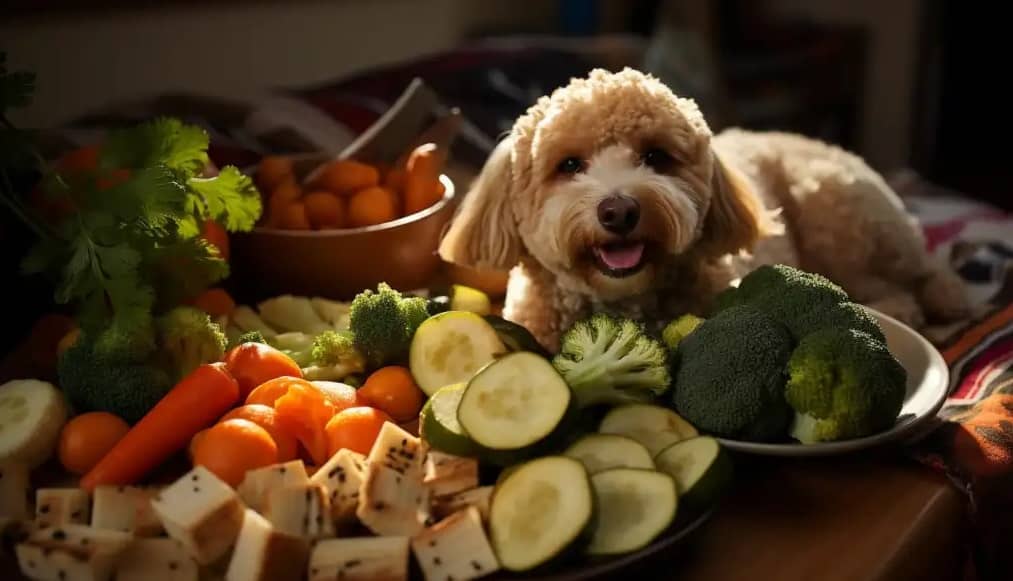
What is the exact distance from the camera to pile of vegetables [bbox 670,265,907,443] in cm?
103

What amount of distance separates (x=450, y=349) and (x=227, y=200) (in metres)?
0.44

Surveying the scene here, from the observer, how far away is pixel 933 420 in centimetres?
123

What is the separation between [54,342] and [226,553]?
68cm

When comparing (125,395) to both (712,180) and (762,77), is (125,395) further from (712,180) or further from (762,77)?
(762,77)

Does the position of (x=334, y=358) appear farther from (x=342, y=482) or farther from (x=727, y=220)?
(x=727, y=220)

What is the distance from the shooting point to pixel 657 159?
1408 millimetres

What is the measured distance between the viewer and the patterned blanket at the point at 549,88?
3.82ft

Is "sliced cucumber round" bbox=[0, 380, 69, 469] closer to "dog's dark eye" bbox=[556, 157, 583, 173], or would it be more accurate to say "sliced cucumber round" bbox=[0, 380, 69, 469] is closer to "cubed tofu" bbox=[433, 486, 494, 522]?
"cubed tofu" bbox=[433, 486, 494, 522]

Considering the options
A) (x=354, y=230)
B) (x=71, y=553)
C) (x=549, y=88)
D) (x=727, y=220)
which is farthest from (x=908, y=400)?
(x=549, y=88)

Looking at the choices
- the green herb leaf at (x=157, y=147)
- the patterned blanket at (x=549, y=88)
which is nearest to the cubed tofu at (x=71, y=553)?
the green herb leaf at (x=157, y=147)

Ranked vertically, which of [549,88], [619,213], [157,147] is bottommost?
[549,88]

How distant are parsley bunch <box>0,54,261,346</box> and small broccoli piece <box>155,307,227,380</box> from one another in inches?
1.3

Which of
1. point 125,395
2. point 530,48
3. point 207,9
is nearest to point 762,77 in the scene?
point 530,48

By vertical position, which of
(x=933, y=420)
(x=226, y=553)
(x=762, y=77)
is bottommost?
(x=762, y=77)
